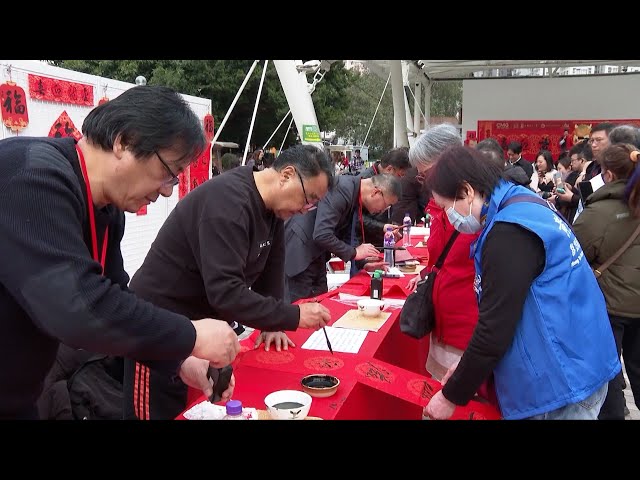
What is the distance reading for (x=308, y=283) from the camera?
3047 mm

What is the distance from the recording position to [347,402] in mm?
1474

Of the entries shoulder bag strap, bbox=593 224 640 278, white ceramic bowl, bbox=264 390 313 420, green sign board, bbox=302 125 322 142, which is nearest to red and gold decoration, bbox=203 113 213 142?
green sign board, bbox=302 125 322 142

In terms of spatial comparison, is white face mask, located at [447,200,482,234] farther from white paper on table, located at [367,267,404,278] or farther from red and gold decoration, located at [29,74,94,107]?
red and gold decoration, located at [29,74,94,107]

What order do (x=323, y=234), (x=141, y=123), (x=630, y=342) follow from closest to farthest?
(x=141, y=123) < (x=630, y=342) < (x=323, y=234)

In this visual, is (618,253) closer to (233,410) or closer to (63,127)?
(233,410)

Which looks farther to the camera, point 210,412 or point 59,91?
point 59,91

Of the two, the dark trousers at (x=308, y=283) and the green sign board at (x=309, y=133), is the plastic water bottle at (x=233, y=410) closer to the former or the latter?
the dark trousers at (x=308, y=283)

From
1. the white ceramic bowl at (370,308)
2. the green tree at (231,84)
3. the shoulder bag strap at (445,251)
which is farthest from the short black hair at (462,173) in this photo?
the green tree at (231,84)

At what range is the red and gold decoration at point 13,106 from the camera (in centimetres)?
304

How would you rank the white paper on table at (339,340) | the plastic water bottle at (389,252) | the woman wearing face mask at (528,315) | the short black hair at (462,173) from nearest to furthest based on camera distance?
1. the woman wearing face mask at (528,315)
2. the short black hair at (462,173)
3. the white paper on table at (339,340)
4. the plastic water bottle at (389,252)

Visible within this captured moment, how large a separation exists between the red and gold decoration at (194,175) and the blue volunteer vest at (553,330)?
4.15 metres

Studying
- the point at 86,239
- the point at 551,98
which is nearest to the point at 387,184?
the point at 86,239

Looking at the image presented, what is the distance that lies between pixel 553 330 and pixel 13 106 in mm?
3271

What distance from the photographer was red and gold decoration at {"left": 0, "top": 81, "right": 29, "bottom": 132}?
304cm
